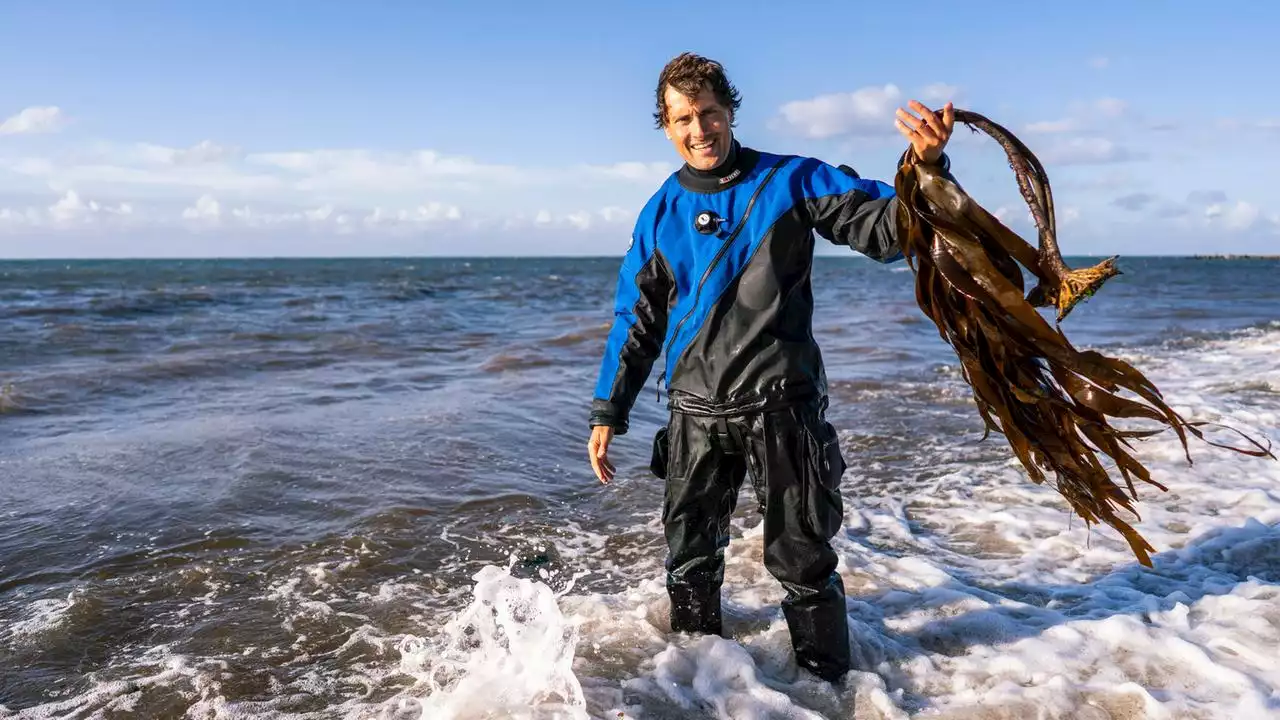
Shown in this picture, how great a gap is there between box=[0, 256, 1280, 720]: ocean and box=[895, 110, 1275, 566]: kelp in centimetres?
96

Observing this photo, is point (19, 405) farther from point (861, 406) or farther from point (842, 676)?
point (842, 676)

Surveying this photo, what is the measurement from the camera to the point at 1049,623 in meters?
3.74

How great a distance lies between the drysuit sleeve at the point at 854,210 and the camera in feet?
9.20

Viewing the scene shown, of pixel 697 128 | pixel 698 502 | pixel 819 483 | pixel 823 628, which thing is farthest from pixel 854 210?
pixel 823 628

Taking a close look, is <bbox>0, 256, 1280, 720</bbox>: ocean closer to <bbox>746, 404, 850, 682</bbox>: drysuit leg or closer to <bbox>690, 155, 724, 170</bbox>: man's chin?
<bbox>746, 404, 850, 682</bbox>: drysuit leg

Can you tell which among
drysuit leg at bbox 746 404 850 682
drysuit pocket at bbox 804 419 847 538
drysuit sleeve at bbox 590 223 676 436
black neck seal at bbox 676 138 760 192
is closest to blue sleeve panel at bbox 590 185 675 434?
drysuit sleeve at bbox 590 223 676 436

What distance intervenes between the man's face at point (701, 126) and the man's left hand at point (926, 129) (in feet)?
2.18

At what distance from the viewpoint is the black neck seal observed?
10.3ft

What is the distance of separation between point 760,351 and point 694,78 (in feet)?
3.15

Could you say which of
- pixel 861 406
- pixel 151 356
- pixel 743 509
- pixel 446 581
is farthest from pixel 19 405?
pixel 861 406

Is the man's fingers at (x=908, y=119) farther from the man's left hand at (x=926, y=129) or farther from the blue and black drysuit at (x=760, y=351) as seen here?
the blue and black drysuit at (x=760, y=351)

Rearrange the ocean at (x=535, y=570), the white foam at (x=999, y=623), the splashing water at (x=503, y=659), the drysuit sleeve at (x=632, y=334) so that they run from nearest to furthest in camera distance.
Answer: the splashing water at (x=503, y=659), the white foam at (x=999, y=623), the ocean at (x=535, y=570), the drysuit sleeve at (x=632, y=334)

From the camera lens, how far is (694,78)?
3.09m

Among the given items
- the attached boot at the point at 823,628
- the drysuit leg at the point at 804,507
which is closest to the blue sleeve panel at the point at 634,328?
the drysuit leg at the point at 804,507
